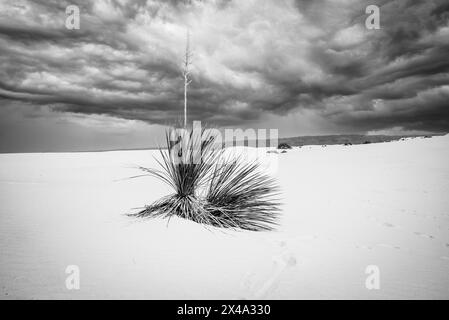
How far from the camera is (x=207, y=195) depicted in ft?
13.9

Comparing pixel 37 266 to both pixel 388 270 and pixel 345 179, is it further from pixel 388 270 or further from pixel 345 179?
pixel 345 179

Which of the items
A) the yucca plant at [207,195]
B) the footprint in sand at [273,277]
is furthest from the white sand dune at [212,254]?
the yucca plant at [207,195]

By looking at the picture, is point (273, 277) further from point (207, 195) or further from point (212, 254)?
point (207, 195)

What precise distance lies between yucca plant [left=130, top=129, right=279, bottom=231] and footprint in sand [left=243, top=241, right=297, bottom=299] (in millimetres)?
1015

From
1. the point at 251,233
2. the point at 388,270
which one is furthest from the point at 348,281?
the point at 251,233

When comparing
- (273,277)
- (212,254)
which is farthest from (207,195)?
(273,277)

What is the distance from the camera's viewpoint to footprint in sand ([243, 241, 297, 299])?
2.27 meters

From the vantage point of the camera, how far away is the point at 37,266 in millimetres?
A: 2439

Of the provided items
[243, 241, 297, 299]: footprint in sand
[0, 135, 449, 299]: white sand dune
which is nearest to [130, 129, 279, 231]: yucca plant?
[0, 135, 449, 299]: white sand dune

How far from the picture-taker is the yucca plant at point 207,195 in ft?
12.9

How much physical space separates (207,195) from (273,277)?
6.41 ft

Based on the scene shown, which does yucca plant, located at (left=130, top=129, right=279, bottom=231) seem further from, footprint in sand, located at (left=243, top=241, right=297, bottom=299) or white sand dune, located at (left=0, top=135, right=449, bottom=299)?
footprint in sand, located at (left=243, top=241, right=297, bottom=299)

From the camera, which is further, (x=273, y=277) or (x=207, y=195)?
(x=207, y=195)

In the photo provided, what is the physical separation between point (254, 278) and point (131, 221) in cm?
208
